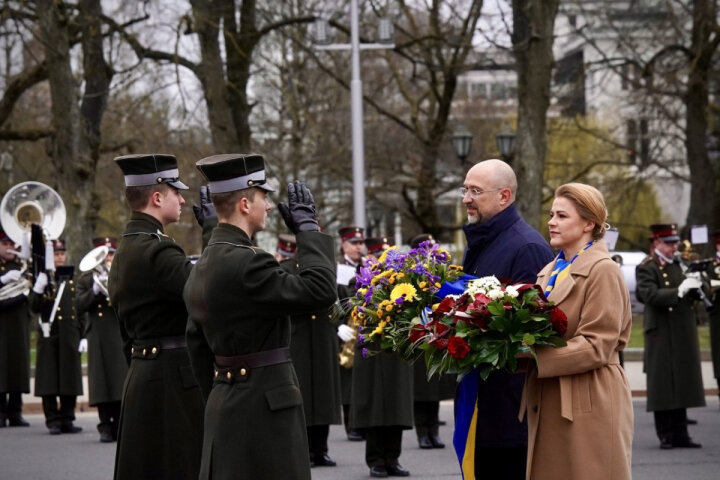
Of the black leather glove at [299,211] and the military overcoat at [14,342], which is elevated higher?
the black leather glove at [299,211]

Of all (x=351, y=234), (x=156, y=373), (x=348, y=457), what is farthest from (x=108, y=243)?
(x=156, y=373)

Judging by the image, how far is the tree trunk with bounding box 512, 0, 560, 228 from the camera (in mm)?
19469

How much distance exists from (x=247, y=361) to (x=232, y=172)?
89 centimetres

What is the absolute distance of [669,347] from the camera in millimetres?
13195

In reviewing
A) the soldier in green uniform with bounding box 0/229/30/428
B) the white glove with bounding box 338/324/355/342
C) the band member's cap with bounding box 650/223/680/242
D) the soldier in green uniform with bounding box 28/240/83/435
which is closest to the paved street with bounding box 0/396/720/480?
the soldier in green uniform with bounding box 28/240/83/435

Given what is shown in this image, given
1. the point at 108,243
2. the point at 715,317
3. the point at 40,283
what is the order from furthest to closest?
the point at 715,317 < the point at 108,243 < the point at 40,283

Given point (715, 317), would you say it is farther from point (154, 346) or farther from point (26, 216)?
point (154, 346)

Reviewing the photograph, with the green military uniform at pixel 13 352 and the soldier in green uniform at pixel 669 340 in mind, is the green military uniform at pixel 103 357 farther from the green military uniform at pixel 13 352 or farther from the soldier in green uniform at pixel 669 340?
the soldier in green uniform at pixel 669 340

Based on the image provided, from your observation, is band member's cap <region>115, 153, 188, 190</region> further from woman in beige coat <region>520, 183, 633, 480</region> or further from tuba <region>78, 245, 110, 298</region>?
tuba <region>78, 245, 110, 298</region>

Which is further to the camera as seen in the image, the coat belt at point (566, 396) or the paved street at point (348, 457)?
the paved street at point (348, 457)

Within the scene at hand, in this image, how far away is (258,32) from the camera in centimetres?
2152

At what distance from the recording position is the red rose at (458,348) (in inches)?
217

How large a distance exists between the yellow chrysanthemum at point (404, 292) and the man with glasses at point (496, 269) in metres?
0.44

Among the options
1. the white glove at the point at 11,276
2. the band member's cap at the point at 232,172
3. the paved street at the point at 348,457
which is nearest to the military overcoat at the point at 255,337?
the band member's cap at the point at 232,172
